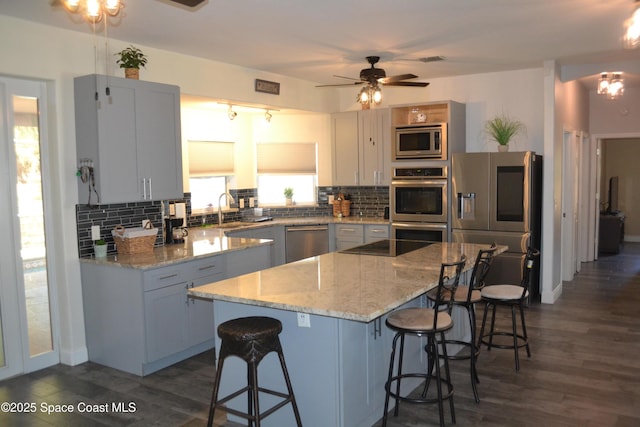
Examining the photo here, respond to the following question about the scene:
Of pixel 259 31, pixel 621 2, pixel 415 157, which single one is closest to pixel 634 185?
pixel 415 157

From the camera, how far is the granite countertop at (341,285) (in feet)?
9.02

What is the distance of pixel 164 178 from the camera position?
4.81 m

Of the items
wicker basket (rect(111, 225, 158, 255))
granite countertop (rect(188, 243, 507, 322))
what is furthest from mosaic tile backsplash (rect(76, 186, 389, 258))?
granite countertop (rect(188, 243, 507, 322))

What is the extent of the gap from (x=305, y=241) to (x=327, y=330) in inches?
161

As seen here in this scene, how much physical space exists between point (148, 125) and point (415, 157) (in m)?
3.28

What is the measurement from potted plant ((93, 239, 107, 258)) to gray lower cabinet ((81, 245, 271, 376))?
0.41 ft

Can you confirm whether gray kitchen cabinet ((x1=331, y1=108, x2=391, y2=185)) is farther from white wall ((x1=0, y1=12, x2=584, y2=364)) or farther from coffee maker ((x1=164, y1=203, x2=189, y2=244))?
coffee maker ((x1=164, y1=203, x2=189, y2=244))

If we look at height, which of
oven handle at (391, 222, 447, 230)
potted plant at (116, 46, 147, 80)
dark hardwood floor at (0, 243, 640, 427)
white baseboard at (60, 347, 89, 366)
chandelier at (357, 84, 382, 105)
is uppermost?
potted plant at (116, 46, 147, 80)

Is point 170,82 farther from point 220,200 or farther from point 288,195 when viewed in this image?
point 288,195

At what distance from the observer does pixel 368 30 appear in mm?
4473

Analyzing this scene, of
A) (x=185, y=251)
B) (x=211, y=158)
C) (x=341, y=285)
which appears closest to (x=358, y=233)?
(x=211, y=158)

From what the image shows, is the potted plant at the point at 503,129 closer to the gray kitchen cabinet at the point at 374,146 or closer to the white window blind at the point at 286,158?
the gray kitchen cabinet at the point at 374,146

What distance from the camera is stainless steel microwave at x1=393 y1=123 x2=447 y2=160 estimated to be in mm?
6406

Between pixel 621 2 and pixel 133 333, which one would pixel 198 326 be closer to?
pixel 133 333
